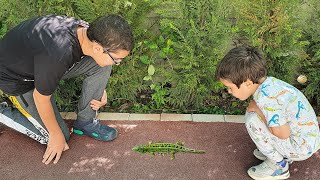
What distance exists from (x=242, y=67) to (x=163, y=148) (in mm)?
1129

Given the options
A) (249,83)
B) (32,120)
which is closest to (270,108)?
(249,83)

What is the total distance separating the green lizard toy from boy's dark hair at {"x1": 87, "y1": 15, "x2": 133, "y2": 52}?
107 cm

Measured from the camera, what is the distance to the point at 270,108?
7.76ft

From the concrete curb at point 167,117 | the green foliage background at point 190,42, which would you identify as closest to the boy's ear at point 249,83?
the green foliage background at point 190,42

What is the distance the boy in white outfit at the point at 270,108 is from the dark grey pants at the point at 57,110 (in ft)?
3.77

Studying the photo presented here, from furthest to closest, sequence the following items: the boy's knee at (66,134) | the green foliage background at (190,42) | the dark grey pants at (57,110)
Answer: the green foliage background at (190,42) < the boy's knee at (66,134) < the dark grey pants at (57,110)

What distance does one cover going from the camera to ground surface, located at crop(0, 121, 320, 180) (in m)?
2.85

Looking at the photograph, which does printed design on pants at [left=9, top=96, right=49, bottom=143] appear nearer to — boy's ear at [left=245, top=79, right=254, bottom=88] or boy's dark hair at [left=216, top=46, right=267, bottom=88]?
boy's dark hair at [left=216, top=46, right=267, bottom=88]

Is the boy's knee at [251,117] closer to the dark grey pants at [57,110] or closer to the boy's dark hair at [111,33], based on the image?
the boy's dark hair at [111,33]

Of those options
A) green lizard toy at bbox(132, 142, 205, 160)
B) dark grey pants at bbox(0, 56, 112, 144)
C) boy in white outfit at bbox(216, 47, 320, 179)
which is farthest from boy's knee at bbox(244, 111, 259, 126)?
dark grey pants at bbox(0, 56, 112, 144)

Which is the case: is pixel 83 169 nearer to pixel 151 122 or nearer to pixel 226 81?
pixel 151 122

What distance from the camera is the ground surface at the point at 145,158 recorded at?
2.85 meters

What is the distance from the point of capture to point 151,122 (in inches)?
137

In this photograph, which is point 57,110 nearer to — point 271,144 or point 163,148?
point 163,148
